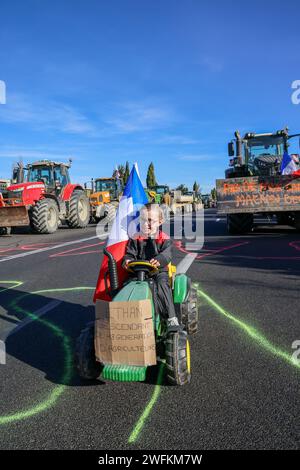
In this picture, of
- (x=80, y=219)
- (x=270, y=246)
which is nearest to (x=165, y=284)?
(x=270, y=246)

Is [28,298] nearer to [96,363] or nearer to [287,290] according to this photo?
[96,363]

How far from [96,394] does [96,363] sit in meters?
0.22

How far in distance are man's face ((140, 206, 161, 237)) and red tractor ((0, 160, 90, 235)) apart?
1197 cm

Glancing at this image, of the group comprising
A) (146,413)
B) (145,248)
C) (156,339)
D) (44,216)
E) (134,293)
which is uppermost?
(44,216)

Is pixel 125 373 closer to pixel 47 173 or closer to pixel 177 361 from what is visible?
pixel 177 361

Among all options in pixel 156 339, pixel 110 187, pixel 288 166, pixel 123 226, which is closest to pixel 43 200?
pixel 110 187

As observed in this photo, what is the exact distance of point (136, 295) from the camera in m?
2.91

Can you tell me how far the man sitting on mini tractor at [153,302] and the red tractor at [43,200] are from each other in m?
12.0

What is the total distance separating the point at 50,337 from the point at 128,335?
1.46 metres

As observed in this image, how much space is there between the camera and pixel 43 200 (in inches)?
597

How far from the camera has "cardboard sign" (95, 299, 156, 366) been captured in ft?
8.81

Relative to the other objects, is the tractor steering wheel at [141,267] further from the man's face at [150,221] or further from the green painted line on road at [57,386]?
the green painted line on road at [57,386]

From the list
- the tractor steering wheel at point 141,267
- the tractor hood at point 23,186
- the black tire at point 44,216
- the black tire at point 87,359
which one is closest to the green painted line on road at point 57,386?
the black tire at point 87,359

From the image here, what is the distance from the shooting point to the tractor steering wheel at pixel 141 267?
10.6 ft
